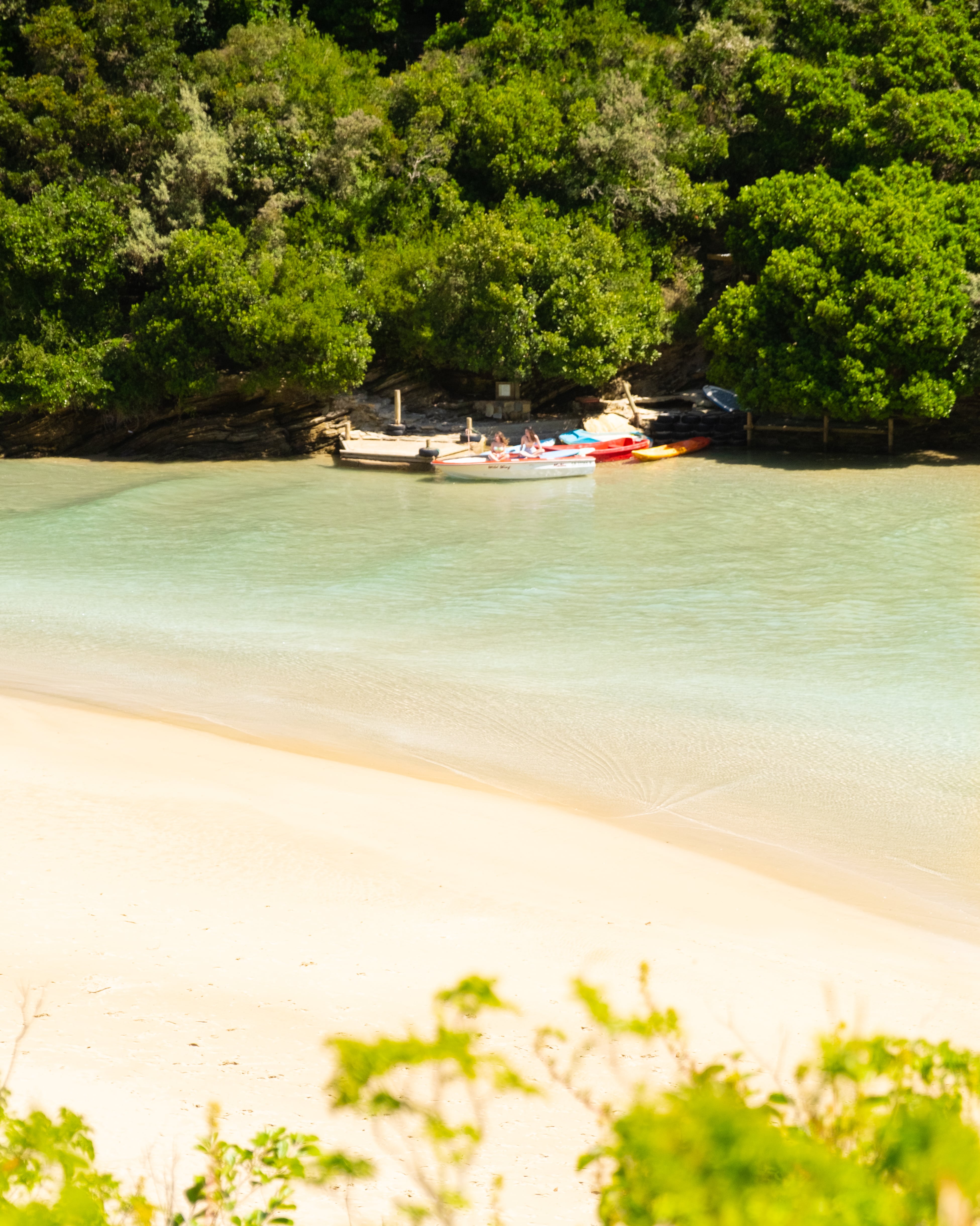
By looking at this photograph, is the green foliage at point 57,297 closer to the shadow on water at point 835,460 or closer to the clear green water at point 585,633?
the clear green water at point 585,633

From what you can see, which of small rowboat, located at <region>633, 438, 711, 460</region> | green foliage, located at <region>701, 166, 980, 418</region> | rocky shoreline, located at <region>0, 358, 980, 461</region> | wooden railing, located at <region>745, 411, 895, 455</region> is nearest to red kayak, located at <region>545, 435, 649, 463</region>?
small rowboat, located at <region>633, 438, 711, 460</region>

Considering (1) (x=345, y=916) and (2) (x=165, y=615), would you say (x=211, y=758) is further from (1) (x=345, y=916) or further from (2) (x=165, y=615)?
(2) (x=165, y=615)

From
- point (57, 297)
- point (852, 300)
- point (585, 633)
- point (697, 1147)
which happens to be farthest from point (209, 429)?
point (697, 1147)

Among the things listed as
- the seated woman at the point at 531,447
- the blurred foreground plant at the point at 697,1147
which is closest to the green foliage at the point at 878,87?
the seated woman at the point at 531,447

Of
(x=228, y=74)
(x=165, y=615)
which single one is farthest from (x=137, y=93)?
(x=165, y=615)

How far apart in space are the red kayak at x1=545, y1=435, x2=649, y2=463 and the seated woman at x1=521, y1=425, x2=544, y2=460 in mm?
667

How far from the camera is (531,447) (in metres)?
30.7

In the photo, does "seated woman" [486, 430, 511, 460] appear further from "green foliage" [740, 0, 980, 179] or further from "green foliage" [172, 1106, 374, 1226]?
"green foliage" [172, 1106, 374, 1226]

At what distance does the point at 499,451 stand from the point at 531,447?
1.03 m

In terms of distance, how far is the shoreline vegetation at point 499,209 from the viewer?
3044 cm

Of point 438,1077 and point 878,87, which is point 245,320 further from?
point 438,1077

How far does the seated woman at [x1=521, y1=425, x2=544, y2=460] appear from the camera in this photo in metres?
30.1

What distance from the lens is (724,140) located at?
34406 millimetres

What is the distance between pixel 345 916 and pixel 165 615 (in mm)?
11251
